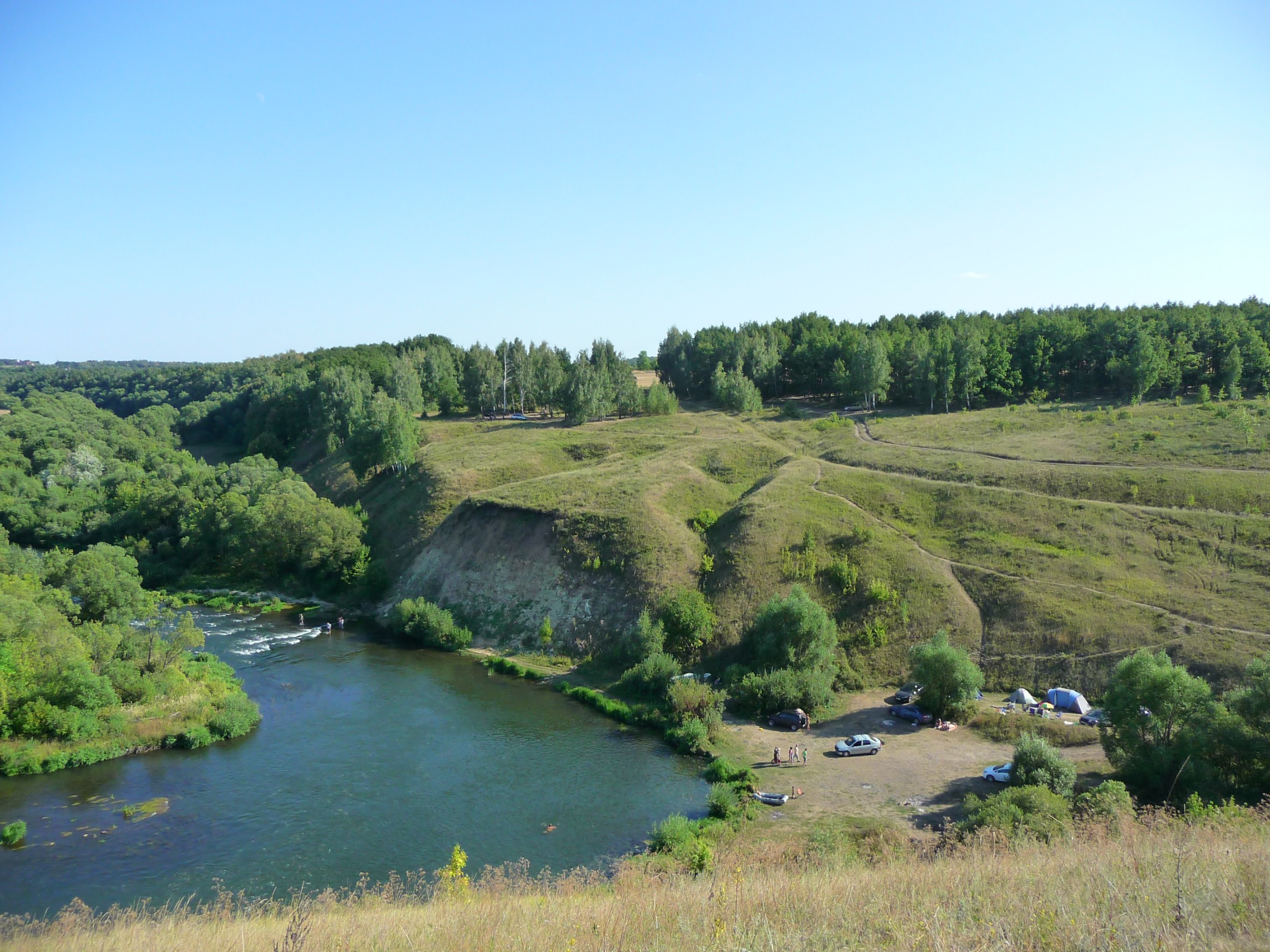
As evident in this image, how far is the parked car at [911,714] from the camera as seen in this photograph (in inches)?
1679

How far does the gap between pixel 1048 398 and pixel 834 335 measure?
33.3 meters

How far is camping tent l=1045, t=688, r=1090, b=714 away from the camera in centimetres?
4172

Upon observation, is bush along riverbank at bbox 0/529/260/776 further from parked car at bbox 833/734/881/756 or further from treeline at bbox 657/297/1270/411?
treeline at bbox 657/297/1270/411

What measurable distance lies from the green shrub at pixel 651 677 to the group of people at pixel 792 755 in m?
9.25

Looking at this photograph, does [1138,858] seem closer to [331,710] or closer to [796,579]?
[796,579]

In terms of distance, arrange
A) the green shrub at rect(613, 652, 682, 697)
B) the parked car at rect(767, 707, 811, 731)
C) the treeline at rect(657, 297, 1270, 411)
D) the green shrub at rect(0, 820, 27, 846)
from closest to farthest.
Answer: the green shrub at rect(0, 820, 27, 846) < the parked car at rect(767, 707, 811, 731) < the green shrub at rect(613, 652, 682, 697) < the treeline at rect(657, 297, 1270, 411)

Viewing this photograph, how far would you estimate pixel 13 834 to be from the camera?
3136 cm

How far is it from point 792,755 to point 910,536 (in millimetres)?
25162

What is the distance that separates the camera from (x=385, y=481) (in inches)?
3533

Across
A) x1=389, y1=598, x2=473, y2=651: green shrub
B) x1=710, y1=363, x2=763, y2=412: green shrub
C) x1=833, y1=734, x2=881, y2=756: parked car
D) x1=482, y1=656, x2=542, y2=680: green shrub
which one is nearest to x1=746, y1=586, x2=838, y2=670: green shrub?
x1=833, y1=734, x2=881, y2=756: parked car

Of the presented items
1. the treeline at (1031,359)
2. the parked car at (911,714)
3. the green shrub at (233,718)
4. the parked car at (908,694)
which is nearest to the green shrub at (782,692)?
the parked car at (911,714)

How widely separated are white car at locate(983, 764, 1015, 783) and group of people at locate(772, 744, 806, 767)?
8.65 m

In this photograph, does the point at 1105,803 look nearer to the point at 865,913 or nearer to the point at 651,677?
the point at 865,913

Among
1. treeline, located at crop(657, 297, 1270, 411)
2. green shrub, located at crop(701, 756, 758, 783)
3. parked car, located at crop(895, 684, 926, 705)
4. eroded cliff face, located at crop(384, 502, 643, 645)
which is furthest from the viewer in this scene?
treeline, located at crop(657, 297, 1270, 411)
